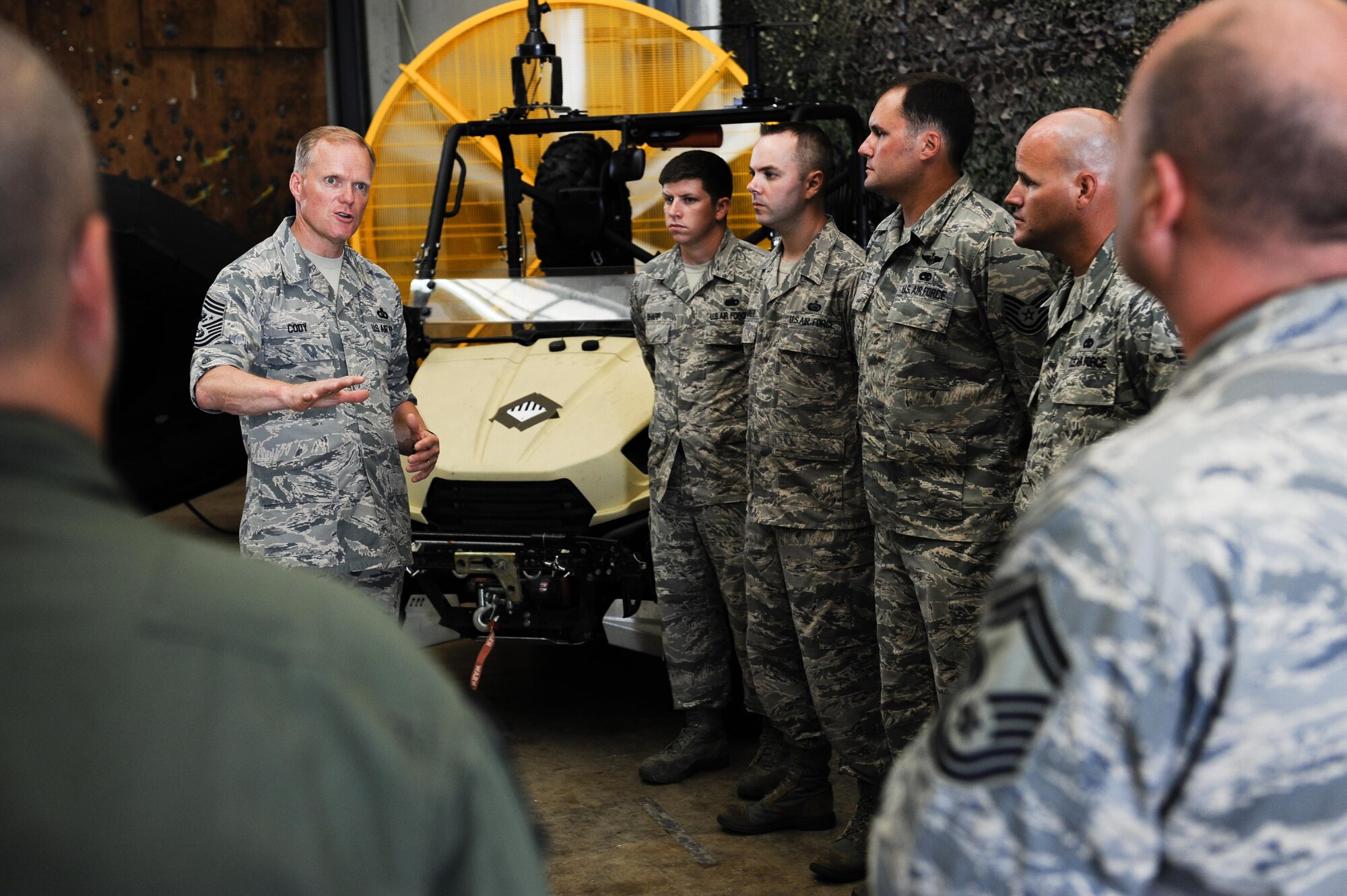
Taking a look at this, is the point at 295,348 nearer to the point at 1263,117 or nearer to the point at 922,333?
the point at 922,333

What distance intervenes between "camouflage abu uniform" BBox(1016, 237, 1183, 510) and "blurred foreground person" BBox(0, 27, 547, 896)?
5.79 feet

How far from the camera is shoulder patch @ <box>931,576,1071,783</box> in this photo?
2.71 ft

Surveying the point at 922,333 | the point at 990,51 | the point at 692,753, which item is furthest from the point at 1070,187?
the point at 990,51

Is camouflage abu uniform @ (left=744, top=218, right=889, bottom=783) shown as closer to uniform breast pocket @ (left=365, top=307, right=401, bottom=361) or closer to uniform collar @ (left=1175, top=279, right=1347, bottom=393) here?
uniform breast pocket @ (left=365, top=307, right=401, bottom=361)

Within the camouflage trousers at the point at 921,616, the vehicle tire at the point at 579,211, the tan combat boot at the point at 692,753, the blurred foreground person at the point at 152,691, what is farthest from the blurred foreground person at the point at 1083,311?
the vehicle tire at the point at 579,211

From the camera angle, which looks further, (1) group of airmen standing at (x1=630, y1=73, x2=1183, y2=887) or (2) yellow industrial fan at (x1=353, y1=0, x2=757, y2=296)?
(2) yellow industrial fan at (x1=353, y1=0, x2=757, y2=296)

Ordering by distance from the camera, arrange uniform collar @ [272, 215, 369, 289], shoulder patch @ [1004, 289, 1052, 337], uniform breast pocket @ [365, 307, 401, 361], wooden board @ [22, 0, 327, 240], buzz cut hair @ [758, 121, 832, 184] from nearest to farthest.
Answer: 1. shoulder patch @ [1004, 289, 1052, 337]
2. uniform collar @ [272, 215, 369, 289]
3. uniform breast pocket @ [365, 307, 401, 361]
4. buzz cut hair @ [758, 121, 832, 184]
5. wooden board @ [22, 0, 327, 240]

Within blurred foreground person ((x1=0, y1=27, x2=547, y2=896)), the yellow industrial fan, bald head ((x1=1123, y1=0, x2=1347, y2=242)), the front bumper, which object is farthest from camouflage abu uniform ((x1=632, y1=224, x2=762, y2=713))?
blurred foreground person ((x1=0, y1=27, x2=547, y2=896))

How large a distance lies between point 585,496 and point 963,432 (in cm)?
121

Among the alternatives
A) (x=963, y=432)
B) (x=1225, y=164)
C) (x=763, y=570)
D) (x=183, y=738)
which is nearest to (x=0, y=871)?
(x=183, y=738)

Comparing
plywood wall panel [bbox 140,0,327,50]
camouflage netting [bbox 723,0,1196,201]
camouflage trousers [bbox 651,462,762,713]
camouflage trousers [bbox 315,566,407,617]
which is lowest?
camouflage trousers [bbox 651,462,762,713]

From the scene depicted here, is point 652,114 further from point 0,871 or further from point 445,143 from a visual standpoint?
point 0,871

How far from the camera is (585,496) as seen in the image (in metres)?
3.60

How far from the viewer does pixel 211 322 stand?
2777mm
